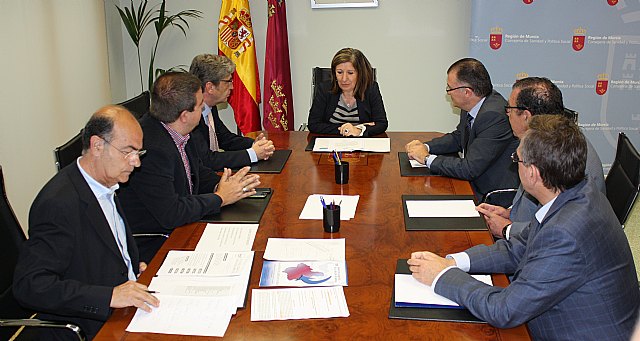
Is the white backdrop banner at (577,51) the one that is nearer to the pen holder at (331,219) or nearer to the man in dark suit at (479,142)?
the man in dark suit at (479,142)

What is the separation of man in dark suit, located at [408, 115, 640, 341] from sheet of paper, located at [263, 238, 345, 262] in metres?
0.36

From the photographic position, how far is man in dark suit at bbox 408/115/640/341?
191 cm

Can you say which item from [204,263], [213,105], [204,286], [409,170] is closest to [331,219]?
[204,263]

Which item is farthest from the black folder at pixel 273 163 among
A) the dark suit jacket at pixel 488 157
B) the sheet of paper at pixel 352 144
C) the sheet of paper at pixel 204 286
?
the sheet of paper at pixel 204 286

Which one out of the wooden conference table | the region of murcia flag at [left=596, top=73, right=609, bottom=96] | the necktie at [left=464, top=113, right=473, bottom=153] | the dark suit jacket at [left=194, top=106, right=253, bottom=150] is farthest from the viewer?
the region of murcia flag at [left=596, top=73, right=609, bottom=96]

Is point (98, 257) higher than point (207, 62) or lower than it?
lower

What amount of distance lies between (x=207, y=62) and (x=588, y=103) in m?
3.39

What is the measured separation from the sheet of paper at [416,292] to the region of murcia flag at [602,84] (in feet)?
12.7

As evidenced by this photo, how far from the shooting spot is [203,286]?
2160 millimetres

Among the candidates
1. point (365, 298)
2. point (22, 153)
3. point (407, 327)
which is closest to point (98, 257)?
point (365, 298)

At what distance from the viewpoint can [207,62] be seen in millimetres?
3734

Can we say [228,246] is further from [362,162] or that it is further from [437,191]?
[362,162]

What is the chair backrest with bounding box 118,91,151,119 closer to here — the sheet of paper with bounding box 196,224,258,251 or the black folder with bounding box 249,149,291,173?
the black folder with bounding box 249,149,291,173

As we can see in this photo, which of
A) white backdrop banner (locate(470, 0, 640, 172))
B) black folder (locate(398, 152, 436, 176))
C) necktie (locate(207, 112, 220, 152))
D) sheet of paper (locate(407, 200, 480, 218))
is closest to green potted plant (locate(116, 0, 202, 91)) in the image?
necktie (locate(207, 112, 220, 152))
